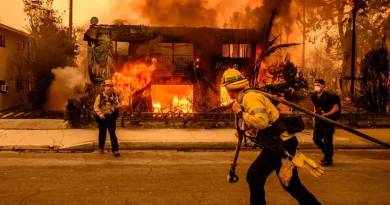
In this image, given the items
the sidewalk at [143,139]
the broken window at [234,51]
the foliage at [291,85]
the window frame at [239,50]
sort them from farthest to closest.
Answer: the broken window at [234,51] → the window frame at [239,50] → the foliage at [291,85] → the sidewalk at [143,139]

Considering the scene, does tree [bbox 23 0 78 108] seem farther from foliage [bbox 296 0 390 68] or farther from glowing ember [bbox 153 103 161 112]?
foliage [bbox 296 0 390 68]

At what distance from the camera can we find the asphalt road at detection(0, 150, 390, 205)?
5.79m

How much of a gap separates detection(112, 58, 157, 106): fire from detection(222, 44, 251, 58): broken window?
3171 mm

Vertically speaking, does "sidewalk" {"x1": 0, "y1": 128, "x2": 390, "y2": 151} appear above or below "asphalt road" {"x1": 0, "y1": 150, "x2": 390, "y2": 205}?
above

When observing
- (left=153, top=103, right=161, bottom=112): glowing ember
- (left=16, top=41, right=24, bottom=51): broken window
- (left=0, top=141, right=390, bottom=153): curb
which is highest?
(left=16, top=41, right=24, bottom=51): broken window

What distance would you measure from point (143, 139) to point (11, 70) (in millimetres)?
16052

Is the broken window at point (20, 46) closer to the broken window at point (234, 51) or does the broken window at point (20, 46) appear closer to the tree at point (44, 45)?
the tree at point (44, 45)

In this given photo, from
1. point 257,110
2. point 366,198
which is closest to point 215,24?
point 366,198

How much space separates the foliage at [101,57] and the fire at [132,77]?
19.2 inches

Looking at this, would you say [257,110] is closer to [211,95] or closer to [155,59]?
[211,95]

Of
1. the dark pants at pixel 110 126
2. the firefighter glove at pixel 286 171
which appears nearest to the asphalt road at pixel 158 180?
the dark pants at pixel 110 126

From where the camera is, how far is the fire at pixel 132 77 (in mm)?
16275

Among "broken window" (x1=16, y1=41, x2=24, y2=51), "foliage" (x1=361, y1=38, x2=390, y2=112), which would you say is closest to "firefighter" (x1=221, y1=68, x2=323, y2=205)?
"foliage" (x1=361, y1=38, x2=390, y2=112)

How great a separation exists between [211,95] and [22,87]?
13.7m
